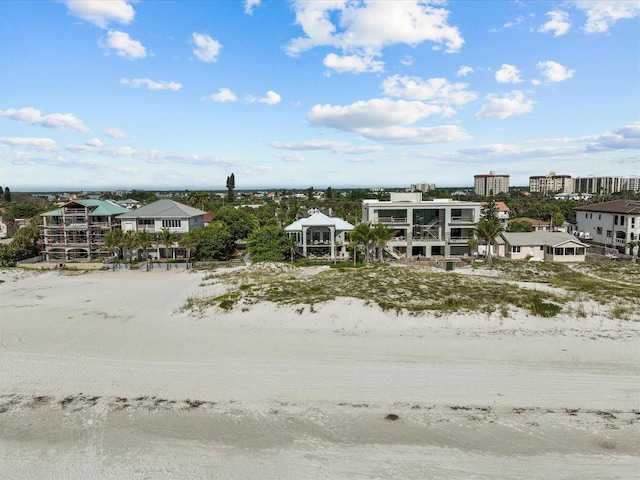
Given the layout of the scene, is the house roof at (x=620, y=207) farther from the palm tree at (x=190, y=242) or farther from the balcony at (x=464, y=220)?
the palm tree at (x=190, y=242)

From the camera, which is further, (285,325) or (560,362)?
(285,325)

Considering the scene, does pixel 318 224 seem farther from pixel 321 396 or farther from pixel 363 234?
pixel 321 396

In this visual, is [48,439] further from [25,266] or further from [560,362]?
[25,266]

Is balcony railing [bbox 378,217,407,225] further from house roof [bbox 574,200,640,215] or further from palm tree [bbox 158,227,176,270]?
house roof [bbox 574,200,640,215]

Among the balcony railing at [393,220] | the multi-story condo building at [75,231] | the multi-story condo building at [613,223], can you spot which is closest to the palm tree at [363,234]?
the balcony railing at [393,220]

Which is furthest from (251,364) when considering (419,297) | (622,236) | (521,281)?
(622,236)

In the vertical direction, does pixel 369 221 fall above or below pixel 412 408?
above

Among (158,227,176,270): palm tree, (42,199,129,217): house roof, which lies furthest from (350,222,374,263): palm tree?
(42,199,129,217): house roof

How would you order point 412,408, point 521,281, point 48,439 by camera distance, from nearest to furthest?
point 48,439
point 412,408
point 521,281
